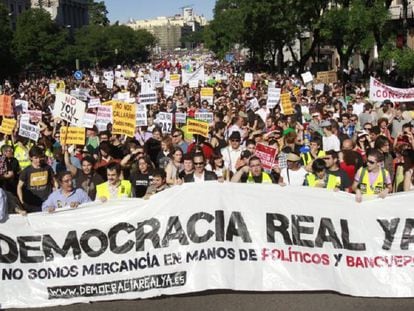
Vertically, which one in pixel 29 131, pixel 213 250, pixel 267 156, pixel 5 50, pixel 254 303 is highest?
pixel 5 50

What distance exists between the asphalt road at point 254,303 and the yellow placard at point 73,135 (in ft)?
14.5

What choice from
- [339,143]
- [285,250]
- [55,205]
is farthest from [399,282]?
[339,143]

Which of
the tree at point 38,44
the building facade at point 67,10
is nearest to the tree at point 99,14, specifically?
the building facade at point 67,10

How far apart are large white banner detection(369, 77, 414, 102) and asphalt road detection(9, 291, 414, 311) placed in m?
9.23

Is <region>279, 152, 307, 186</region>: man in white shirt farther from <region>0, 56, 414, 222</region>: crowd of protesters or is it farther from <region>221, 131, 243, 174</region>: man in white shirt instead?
<region>221, 131, 243, 174</region>: man in white shirt

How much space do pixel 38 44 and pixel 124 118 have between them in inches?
2744

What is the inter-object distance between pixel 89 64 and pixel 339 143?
100 metres

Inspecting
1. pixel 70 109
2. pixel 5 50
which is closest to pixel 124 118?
pixel 70 109

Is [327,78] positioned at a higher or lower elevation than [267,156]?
higher

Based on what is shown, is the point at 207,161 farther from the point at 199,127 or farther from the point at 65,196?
the point at 65,196

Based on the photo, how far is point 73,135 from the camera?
11.0 metres

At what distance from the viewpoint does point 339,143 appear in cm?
1129

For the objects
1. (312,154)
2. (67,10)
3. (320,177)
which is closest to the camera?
(320,177)

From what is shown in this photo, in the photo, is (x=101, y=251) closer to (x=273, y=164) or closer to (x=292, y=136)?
(x=273, y=164)
